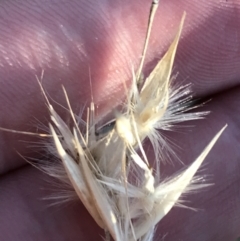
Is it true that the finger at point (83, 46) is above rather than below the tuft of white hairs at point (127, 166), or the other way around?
above

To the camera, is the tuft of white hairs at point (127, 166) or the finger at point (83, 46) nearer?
the tuft of white hairs at point (127, 166)

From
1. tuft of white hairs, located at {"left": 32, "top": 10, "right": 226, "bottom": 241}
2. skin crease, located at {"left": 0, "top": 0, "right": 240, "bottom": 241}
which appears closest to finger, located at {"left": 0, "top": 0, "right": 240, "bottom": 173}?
skin crease, located at {"left": 0, "top": 0, "right": 240, "bottom": 241}

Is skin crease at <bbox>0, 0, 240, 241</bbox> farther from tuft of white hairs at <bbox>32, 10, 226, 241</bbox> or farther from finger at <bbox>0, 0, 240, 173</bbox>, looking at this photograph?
tuft of white hairs at <bbox>32, 10, 226, 241</bbox>

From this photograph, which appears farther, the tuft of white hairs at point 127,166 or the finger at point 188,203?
the finger at point 188,203

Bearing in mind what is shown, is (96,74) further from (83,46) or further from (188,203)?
(188,203)

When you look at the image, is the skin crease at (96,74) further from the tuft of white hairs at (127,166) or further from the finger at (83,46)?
the tuft of white hairs at (127,166)

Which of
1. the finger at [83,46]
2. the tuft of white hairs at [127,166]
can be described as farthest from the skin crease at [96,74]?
the tuft of white hairs at [127,166]

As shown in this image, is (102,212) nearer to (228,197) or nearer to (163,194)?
(163,194)

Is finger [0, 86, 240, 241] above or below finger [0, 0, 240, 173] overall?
below
